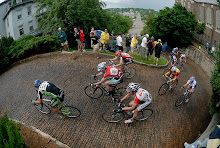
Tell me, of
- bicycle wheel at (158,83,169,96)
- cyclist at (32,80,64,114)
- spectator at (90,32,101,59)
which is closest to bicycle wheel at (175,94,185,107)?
bicycle wheel at (158,83,169,96)

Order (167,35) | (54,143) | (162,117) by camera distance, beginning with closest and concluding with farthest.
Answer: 1. (54,143)
2. (162,117)
3. (167,35)

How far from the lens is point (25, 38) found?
817 inches

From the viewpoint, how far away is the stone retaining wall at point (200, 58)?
Answer: 2252 cm

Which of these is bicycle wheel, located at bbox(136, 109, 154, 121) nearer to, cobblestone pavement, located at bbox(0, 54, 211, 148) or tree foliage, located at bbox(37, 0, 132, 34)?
cobblestone pavement, located at bbox(0, 54, 211, 148)

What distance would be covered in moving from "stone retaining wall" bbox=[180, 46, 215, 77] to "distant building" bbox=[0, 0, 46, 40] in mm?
34941

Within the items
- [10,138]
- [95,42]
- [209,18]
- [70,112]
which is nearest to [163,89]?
[70,112]

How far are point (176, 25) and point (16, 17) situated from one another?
1362 inches

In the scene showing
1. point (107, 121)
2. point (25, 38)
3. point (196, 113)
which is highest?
point (25, 38)

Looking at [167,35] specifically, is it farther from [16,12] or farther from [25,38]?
[16,12]

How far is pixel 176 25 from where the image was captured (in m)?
30.3

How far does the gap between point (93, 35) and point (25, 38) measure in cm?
962

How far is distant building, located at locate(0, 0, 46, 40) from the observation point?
40.2m

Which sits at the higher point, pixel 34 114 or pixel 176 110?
pixel 34 114

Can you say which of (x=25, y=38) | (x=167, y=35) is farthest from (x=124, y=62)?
(x=167, y=35)
